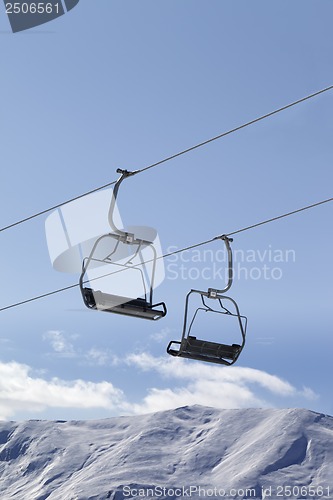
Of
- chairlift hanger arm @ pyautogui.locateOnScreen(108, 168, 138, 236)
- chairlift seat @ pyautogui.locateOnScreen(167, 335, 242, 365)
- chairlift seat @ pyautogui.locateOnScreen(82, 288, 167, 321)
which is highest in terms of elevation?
chairlift hanger arm @ pyautogui.locateOnScreen(108, 168, 138, 236)

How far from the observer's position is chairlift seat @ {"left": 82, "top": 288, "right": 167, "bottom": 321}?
16469mm

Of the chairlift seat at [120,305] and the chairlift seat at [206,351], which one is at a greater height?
the chairlift seat at [120,305]

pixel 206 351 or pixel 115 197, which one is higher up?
pixel 115 197

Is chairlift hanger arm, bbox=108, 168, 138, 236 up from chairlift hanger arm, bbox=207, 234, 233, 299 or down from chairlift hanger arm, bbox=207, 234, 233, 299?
up

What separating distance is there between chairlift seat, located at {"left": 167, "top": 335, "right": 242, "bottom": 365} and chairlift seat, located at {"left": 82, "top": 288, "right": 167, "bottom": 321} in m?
0.76

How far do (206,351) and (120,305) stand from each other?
6.19ft

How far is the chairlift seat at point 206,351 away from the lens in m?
16.5

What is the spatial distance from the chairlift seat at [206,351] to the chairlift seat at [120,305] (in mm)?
765

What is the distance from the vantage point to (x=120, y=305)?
1661cm

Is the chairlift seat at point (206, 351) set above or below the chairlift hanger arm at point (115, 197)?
below

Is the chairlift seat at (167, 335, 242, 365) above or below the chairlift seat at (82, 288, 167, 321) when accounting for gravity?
below

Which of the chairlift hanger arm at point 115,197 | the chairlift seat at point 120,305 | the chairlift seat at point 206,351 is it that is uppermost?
the chairlift hanger arm at point 115,197

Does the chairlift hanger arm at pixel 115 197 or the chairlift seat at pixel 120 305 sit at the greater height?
the chairlift hanger arm at pixel 115 197

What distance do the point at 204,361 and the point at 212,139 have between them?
428 centimetres
